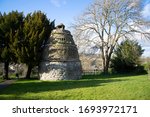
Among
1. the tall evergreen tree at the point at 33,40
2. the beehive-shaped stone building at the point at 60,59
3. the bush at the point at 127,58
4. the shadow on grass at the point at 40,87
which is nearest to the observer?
the shadow on grass at the point at 40,87

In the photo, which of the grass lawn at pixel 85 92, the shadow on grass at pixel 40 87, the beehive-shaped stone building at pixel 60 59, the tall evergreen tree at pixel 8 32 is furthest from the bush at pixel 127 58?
the grass lawn at pixel 85 92

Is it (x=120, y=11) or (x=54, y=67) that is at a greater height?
(x=120, y=11)

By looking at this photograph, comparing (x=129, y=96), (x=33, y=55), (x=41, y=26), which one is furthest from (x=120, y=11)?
(x=129, y=96)

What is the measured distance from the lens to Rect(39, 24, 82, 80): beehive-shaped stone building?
27062 mm

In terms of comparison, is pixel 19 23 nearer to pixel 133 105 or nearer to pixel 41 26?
pixel 41 26

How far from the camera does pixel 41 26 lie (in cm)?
2944

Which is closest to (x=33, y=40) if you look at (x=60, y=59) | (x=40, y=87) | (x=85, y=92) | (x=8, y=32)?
(x=8, y=32)

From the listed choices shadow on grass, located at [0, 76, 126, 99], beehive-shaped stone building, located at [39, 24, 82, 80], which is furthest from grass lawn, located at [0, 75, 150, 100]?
beehive-shaped stone building, located at [39, 24, 82, 80]

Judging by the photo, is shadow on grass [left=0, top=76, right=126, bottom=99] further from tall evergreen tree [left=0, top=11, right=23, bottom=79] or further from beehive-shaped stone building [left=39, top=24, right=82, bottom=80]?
tall evergreen tree [left=0, top=11, right=23, bottom=79]

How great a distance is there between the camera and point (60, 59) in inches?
1076

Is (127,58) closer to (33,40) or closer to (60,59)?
(60,59)

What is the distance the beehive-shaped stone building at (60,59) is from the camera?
27062mm

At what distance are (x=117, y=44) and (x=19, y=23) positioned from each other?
1545 cm

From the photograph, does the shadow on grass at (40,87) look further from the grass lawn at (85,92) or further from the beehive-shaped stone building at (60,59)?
the beehive-shaped stone building at (60,59)
